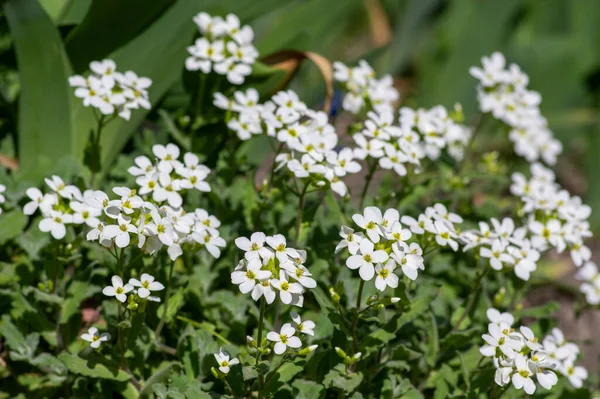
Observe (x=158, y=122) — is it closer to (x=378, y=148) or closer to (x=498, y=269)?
(x=378, y=148)

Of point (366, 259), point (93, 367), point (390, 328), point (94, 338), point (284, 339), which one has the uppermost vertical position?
point (366, 259)

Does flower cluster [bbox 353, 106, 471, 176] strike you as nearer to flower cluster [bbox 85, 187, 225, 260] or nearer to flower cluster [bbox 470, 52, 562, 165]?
flower cluster [bbox 470, 52, 562, 165]

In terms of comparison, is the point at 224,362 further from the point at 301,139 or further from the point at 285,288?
the point at 301,139

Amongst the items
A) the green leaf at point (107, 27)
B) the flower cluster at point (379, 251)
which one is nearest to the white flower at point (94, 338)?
the flower cluster at point (379, 251)

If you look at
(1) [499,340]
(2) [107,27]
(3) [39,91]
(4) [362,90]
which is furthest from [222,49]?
(1) [499,340]

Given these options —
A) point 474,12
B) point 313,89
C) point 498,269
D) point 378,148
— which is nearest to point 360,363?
point 498,269

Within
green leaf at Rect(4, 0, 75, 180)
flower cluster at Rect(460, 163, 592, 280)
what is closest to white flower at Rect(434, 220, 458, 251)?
flower cluster at Rect(460, 163, 592, 280)
